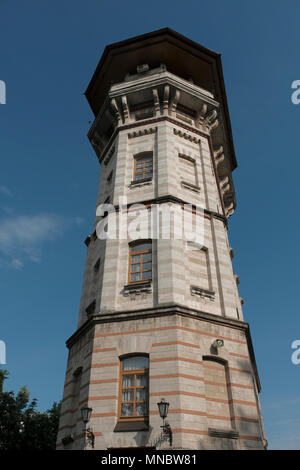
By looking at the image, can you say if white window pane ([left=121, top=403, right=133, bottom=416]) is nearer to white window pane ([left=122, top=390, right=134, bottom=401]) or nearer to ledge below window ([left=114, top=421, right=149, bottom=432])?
white window pane ([left=122, top=390, right=134, bottom=401])

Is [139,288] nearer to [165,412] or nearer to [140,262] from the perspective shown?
[140,262]

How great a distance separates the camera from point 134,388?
12.6 m

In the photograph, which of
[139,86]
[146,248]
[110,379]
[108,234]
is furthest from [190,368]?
[139,86]

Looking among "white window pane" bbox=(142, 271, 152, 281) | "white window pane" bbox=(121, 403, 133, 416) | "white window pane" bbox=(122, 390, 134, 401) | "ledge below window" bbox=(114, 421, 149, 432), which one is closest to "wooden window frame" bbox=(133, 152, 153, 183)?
"white window pane" bbox=(142, 271, 152, 281)

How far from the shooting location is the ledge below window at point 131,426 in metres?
11.6

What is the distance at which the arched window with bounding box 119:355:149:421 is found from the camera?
12184 millimetres

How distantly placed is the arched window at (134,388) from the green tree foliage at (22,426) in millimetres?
18782

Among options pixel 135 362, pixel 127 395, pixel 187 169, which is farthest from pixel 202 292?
pixel 187 169

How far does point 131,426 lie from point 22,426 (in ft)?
69.5

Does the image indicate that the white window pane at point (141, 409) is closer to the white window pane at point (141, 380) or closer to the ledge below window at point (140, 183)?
the white window pane at point (141, 380)

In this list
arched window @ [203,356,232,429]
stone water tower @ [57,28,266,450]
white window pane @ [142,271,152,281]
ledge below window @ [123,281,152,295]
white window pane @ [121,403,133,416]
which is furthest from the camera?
white window pane @ [142,271,152,281]

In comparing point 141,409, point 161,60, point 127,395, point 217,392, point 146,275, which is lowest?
point 141,409

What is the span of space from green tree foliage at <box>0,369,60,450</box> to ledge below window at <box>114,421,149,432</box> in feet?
62.3
